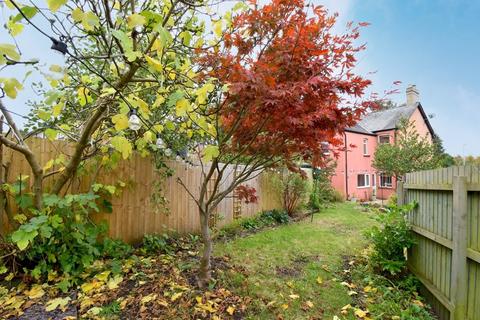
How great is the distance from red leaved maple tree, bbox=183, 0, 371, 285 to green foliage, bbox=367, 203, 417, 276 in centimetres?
193

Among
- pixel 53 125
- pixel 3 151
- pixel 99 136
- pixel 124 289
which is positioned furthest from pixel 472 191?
pixel 3 151

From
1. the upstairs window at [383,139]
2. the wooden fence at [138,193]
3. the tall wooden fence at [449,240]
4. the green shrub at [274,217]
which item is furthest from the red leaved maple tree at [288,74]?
the upstairs window at [383,139]

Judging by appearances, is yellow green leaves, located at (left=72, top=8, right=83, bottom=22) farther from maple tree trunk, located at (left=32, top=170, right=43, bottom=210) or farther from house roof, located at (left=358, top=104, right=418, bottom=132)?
house roof, located at (left=358, top=104, right=418, bottom=132)

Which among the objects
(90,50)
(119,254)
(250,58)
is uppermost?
(90,50)

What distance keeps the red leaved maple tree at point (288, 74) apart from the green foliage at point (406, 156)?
1149 centimetres

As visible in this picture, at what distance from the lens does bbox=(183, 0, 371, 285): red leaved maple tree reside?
2943 millimetres

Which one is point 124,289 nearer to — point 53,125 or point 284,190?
point 53,125

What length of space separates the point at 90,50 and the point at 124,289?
421cm

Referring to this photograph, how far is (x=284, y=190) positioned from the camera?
9.52m

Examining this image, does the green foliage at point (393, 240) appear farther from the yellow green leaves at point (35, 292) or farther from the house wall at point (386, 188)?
the house wall at point (386, 188)

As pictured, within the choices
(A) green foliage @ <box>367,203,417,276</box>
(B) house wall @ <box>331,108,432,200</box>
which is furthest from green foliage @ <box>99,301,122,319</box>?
(B) house wall @ <box>331,108,432,200</box>

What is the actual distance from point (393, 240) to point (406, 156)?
10507mm

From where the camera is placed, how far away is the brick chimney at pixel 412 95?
2058 cm

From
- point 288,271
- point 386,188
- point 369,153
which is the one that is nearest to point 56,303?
point 288,271
